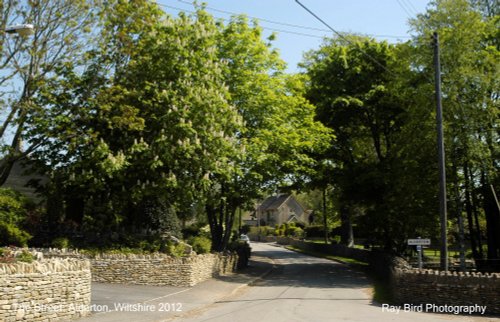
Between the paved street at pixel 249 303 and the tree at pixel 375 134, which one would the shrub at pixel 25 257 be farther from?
the tree at pixel 375 134

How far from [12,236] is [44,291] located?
350 inches

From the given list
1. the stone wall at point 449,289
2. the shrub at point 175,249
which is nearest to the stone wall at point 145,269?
the shrub at point 175,249

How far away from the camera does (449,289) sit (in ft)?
56.0

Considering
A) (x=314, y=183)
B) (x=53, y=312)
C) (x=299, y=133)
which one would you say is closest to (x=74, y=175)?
(x=53, y=312)

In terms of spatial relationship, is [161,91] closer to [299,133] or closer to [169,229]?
[169,229]

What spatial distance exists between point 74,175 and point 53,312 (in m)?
9.21

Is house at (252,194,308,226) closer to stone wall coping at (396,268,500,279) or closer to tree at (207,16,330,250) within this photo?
tree at (207,16,330,250)

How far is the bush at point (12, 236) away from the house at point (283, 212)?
87540 mm

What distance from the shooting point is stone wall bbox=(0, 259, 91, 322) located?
1237 cm

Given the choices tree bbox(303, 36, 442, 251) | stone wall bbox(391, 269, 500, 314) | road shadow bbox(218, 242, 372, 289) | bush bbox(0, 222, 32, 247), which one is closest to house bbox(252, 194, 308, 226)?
tree bbox(303, 36, 442, 251)

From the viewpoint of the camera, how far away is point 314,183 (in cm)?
3475

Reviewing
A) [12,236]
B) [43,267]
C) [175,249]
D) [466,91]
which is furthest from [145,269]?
[466,91]

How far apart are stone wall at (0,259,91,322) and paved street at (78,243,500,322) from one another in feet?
2.15

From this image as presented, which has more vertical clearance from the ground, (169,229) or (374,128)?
(374,128)
